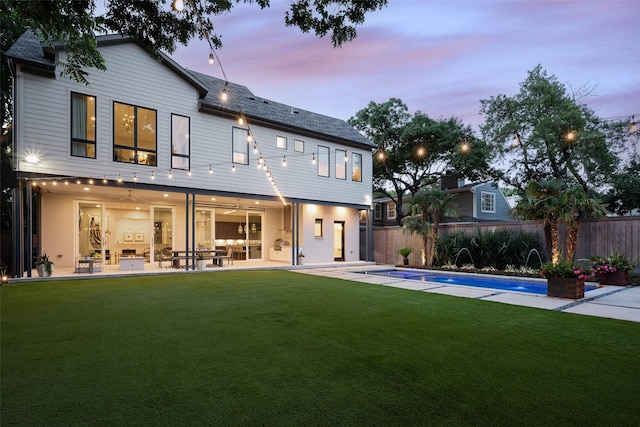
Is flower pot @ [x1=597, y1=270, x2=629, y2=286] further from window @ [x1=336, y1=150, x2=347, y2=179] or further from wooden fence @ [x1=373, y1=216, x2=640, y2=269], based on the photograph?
window @ [x1=336, y1=150, x2=347, y2=179]

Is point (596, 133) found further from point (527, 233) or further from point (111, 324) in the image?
point (111, 324)

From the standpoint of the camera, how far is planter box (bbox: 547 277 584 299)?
652 centimetres

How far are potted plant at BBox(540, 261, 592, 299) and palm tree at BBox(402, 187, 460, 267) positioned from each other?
5.55 meters

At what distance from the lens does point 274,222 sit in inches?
618

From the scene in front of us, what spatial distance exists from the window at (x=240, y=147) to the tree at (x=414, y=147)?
10.2 m

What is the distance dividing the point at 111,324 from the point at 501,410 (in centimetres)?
439

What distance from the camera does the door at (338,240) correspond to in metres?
15.8

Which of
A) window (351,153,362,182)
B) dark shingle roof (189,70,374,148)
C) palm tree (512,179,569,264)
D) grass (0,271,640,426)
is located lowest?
grass (0,271,640,426)

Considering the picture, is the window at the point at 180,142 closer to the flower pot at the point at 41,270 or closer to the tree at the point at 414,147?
the flower pot at the point at 41,270

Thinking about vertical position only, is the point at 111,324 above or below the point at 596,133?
below

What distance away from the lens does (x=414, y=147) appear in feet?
73.0

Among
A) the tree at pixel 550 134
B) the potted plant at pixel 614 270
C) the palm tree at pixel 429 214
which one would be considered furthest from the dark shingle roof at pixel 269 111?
the potted plant at pixel 614 270

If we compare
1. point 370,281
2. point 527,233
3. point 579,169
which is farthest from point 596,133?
point 370,281

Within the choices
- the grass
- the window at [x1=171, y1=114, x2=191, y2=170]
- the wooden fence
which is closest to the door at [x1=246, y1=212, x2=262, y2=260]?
the window at [x1=171, y1=114, x2=191, y2=170]
